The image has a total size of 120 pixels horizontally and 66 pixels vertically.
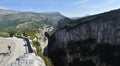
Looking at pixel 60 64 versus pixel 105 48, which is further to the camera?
pixel 105 48

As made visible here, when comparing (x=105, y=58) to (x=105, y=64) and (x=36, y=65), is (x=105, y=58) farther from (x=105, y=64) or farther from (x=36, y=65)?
(x=36, y=65)

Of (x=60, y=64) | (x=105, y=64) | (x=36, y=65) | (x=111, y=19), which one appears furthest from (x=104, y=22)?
(x=36, y=65)

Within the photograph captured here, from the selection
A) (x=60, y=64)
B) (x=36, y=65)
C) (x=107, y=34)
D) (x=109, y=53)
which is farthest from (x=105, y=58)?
(x=36, y=65)

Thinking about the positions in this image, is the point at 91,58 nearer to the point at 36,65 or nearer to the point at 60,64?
the point at 60,64

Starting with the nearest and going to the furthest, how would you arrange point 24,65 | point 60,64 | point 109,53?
1. point 24,65
2. point 60,64
3. point 109,53

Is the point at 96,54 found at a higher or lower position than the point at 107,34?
lower

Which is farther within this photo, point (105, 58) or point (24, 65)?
point (105, 58)

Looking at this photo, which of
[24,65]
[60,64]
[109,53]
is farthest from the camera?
[109,53]

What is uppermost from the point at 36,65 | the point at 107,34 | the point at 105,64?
the point at 36,65
